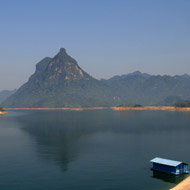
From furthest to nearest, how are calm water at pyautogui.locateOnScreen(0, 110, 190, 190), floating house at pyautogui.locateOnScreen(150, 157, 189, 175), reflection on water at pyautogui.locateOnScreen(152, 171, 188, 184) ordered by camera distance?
floating house at pyautogui.locateOnScreen(150, 157, 189, 175)
reflection on water at pyautogui.locateOnScreen(152, 171, 188, 184)
calm water at pyautogui.locateOnScreen(0, 110, 190, 190)

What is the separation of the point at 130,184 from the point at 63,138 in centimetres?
7462

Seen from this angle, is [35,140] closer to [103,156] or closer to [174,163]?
[103,156]

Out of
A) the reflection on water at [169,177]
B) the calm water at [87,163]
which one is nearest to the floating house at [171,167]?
the reflection on water at [169,177]

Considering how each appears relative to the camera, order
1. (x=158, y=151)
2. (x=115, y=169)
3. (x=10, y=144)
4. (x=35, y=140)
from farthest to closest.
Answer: (x=35, y=140) < (x=10, y=144) < (x=158, y=151) < (x=115, y=169)

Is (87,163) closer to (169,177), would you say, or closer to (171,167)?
(171,167)

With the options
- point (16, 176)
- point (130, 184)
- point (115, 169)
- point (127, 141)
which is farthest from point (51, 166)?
point (127, 141)

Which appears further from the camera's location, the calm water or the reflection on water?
the reflection on water

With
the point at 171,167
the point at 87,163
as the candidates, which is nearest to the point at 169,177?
the point at 171,167

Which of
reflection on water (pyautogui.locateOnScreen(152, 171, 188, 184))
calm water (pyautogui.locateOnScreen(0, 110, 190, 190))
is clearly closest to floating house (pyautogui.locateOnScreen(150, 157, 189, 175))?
reflection on water (pyautogui.locateOnScreen(152, 171, 188, 184))

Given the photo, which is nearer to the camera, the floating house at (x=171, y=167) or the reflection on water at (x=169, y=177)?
the reflection on water at (x=169, y=177)

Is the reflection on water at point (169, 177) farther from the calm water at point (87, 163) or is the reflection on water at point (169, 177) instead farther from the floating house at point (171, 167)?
the floating house at point (171, 167)

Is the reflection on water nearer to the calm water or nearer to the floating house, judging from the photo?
the calm water

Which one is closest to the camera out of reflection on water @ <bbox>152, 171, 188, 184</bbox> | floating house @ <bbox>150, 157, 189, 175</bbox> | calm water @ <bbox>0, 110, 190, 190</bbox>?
calm water @ <bbox>0, 110, 190, 190</bbox>

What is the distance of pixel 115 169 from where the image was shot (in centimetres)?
7700
